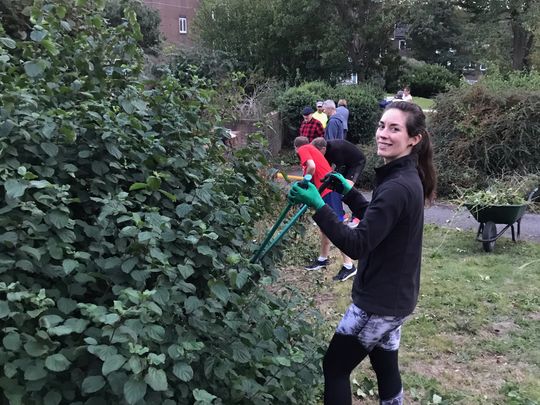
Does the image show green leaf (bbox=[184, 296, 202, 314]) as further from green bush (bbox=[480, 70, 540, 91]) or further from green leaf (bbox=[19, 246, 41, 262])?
green bush (bbox=[480, 70, 540, 91])

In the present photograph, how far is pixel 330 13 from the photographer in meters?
20.5

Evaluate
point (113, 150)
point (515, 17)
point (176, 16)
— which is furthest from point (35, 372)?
point (176, 16)

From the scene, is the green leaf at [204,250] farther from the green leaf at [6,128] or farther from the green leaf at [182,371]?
the green leaf at [6,128]

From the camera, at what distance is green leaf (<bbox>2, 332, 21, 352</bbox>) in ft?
5.55

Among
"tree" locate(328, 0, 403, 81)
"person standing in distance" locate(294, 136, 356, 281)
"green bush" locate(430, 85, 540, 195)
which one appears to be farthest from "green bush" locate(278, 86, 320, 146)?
"person standing in distance" locate(294, 136, 356, 281)

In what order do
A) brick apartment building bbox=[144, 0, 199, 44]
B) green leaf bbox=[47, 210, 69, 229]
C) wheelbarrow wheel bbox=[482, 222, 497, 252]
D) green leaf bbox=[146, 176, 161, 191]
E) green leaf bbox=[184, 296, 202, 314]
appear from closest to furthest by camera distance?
green leaf bbox=[47, 210, 69, 229] < green leaf bbox=[184, 296, 202, 314] < green leaf bbox=[146, 176, 161, 191] < wheelbarrow wheel bbox=[482, 222, 497, 252] < brick apartment building bbox=[144, 0, 199, 44]

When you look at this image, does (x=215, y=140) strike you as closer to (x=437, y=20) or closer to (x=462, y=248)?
(x=462, y=248)

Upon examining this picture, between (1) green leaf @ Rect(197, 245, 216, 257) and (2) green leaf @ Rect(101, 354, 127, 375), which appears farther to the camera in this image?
(1) green leaf @ Rect(197, 245, 216, 257)

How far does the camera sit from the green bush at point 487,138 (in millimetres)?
10703

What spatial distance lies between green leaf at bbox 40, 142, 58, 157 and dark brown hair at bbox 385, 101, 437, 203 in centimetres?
156

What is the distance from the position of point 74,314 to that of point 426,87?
108 feet

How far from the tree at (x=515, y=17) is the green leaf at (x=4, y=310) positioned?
96.8 feet

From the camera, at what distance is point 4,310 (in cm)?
167

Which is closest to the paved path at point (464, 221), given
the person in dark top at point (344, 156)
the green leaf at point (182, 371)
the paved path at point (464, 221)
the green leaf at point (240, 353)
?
the paved path at point (464, 221)
